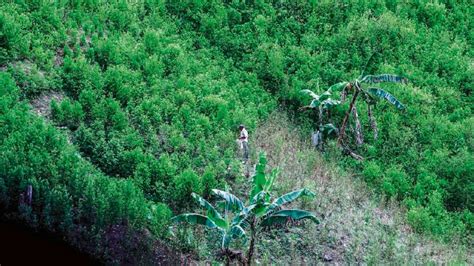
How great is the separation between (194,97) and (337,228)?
477cm

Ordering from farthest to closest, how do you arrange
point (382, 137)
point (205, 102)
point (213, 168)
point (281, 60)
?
point (281, 60) < point (382, 137) < point (205, 102) < point (213, 168)

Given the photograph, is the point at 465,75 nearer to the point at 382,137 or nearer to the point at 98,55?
the point at 382,137

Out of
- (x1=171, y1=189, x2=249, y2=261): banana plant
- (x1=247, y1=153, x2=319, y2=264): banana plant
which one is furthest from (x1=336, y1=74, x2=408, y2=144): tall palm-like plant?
(x1=171, y1=189, x2=249, y2=261): banana plant

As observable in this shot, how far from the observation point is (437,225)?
11891mm

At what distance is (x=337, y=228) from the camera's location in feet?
36.1

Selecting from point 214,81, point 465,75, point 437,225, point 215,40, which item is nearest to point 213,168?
point 214,81

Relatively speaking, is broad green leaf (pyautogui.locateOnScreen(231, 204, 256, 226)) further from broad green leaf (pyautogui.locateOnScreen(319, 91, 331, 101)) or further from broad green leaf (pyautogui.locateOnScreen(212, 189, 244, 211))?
broad green leaf (pyautogui.locateOnScreen(319, 91, 331, 101))

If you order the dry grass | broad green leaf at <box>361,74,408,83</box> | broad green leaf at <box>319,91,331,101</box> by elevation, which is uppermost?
broad green leaf at <box>361,74,408,83</box>

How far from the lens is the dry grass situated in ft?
33.9

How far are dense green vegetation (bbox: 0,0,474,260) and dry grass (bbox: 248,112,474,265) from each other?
575 mm

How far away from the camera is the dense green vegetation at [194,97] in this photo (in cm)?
959

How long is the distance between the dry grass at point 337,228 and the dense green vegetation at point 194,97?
0.57 m

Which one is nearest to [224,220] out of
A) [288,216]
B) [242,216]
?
[242,216]

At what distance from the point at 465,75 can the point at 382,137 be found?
4.32 metres
